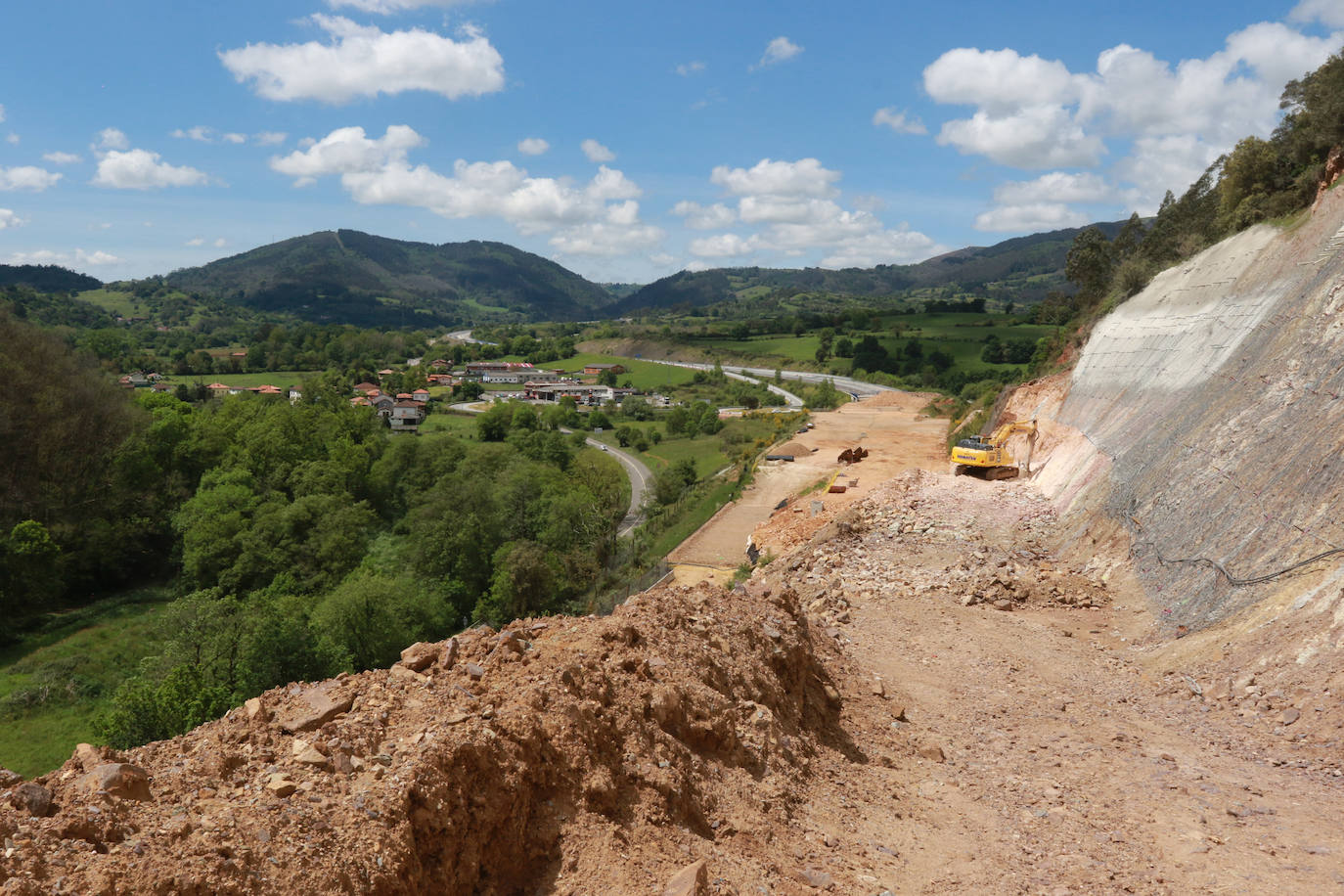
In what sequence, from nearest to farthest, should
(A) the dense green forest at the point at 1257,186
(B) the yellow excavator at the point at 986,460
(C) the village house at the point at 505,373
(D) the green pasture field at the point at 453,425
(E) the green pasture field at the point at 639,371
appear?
(A) the dense green forest at the point at 1257,186 < (B) the yellow excavator at the point at 986,460 < (D) the green pasture field at the point at 453,425 < (E) the green pasture field at the point at 639,371 < (C) the village house at the point at 505,373

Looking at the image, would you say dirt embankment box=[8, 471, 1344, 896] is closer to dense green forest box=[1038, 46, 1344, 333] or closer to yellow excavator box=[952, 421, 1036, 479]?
yellow excavator box=[952, 421, 1036, 479]

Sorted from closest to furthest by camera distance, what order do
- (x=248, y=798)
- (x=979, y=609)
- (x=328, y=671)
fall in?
(x=248, y=798)
(x=979, y=609)
(x=328, y=671)

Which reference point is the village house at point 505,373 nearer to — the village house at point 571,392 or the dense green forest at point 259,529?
the village house at point 571,392

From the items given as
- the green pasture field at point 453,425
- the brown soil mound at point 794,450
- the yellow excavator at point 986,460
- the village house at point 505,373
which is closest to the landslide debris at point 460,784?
the yellow excavator at point 986,460

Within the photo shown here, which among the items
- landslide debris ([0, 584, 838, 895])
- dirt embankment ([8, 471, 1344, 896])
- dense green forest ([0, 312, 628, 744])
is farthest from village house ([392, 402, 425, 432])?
landslide debris ([0, 584, 838, 895])

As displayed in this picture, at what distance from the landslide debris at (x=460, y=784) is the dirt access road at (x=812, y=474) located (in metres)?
17.7

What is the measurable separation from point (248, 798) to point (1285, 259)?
28008 mm

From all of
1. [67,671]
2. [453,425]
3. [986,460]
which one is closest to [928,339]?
[453,425]

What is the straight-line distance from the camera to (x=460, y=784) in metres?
6.08

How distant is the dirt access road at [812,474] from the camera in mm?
29438

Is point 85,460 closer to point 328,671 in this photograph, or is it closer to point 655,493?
point 328,671

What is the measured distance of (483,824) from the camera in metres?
6.18

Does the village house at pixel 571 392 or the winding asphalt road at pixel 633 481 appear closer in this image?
the winding asphalt road at pixel 633 481

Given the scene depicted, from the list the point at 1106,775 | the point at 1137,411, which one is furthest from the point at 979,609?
the point at 1137,411
